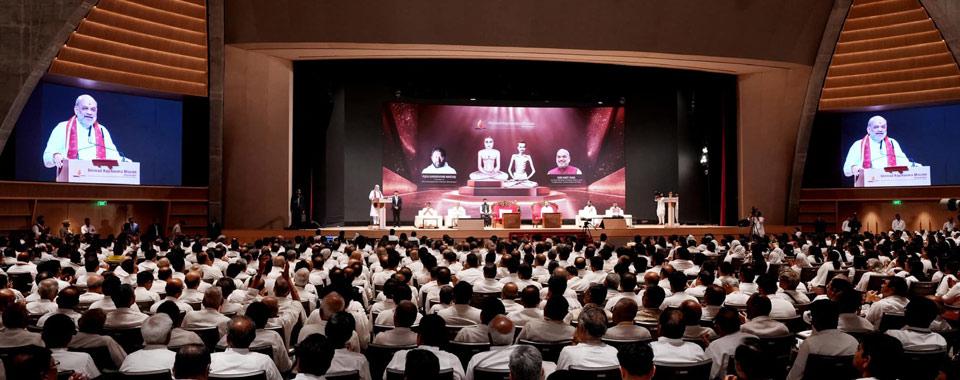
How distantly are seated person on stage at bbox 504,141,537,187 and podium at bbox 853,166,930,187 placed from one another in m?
11.0

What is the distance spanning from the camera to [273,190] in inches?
833

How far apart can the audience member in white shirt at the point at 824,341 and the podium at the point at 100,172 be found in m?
19.6

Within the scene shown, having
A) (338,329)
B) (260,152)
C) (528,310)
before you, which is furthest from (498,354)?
(260,152)

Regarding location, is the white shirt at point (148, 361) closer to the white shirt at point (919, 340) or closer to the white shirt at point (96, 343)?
the white shirt at point (96, 343)

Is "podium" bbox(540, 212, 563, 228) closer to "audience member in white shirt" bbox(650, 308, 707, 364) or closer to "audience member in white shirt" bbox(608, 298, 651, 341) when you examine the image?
"audience member in white shirt" bbox(608, 298, 651, 341)

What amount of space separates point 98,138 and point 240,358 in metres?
18.2

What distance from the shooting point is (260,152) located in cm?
2103

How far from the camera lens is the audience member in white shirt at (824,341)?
4457mm

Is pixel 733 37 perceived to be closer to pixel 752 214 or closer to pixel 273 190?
pixel 752 214

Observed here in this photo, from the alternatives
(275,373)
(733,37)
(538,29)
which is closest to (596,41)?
(538,29)

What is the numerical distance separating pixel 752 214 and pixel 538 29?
8.63m

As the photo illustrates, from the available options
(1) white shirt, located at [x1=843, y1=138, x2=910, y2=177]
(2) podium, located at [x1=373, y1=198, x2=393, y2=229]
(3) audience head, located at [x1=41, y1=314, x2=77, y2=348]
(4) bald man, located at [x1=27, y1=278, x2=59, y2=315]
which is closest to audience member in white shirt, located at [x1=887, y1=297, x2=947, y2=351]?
(3) audience head, located at [x1=41, y1=314, x2=77, y2=348]

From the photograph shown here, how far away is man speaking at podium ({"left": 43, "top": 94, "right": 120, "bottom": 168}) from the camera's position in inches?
749

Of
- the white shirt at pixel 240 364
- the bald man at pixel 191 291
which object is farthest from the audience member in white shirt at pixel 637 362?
the bald man at pixel 191 291
